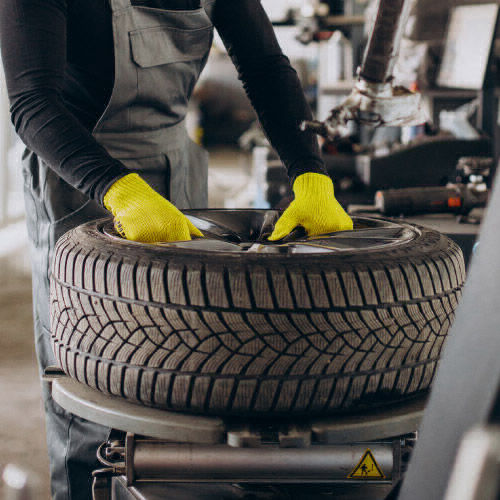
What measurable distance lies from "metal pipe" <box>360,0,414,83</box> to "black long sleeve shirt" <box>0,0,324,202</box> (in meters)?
0.17

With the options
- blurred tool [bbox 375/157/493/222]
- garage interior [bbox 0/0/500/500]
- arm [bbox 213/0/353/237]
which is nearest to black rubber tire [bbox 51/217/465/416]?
garage interior [bbox 0/0/500/500]

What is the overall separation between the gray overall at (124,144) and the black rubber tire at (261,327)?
0.58 meters

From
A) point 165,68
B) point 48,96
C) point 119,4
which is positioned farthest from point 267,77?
point 48,96

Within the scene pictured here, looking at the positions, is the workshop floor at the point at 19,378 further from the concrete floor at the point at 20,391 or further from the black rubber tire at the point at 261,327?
→ the black rubber tire at the point at 261,327

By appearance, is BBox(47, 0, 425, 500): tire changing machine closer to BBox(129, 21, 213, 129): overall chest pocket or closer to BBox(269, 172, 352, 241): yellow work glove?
BBox(269, 172, 352, 241): yellow work glove

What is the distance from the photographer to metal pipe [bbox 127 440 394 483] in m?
0.79

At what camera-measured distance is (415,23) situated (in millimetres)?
2947

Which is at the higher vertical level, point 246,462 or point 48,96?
point 48,96

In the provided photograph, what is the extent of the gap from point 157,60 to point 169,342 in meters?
0.81

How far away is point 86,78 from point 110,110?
8cm

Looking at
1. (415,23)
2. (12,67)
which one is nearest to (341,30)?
(415,23)

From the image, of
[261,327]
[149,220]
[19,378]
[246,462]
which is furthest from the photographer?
[19,378]

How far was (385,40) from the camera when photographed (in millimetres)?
1273

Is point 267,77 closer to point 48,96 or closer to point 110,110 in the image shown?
point 110,110
